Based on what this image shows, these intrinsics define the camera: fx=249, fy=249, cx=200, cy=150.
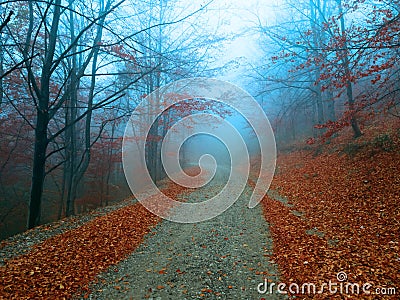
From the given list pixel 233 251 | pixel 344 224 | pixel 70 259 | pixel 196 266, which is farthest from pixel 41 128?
pixel 344 224

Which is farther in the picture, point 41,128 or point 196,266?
point 41,128

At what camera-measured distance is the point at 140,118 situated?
14.8m

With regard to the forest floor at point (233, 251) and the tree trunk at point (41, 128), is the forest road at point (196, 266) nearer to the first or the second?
the forest floor at point (233, 251)

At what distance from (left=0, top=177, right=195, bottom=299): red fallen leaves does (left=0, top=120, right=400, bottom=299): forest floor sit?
0.06 feet

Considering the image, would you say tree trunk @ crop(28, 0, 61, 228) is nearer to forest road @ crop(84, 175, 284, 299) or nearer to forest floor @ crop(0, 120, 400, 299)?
forest floor @ crop(0, 120, 400, 299)

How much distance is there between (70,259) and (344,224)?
18.3 feet

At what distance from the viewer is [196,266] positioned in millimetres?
4281

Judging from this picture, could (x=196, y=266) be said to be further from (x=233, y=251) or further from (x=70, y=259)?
(x=70, y=259)

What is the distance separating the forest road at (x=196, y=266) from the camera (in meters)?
3.58

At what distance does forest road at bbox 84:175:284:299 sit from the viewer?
358 cm

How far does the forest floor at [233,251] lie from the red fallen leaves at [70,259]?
0.02 metres

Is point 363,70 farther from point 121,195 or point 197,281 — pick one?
point 121,195

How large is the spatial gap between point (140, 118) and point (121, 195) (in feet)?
19.5

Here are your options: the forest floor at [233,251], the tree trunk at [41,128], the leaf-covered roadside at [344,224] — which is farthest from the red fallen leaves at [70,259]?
the leaf-covered roadside at [344,224]
